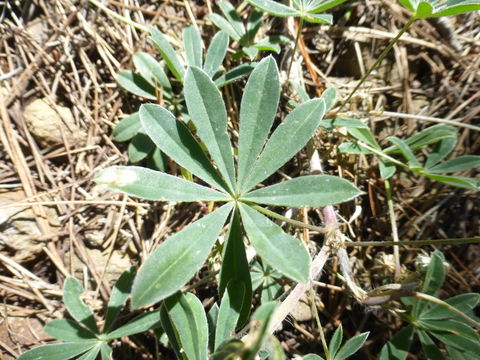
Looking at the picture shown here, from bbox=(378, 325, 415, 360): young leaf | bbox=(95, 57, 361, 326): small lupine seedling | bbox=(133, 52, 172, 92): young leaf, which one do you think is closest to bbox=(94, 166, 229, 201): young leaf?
bbox=(95, 57, 361, 326): small lupine seedling

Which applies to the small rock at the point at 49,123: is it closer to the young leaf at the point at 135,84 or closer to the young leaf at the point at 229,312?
the young leaf at the point at 135,84

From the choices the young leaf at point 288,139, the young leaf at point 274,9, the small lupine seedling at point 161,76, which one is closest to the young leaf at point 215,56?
the small lupine seedling at point 161,76

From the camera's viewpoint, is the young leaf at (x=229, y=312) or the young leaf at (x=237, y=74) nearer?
the young leaf at (x=229, y=312)

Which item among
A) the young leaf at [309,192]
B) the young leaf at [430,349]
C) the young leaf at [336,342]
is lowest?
the young leaf at [430,349]

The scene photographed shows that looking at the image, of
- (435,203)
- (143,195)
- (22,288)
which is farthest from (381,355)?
(22,288)

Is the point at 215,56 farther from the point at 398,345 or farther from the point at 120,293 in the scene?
the point at 398,345

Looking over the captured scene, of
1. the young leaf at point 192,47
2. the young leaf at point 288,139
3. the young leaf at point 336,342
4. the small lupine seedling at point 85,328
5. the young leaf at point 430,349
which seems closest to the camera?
the young leaf at point 288,139

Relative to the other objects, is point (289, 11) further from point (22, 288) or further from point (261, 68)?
point (22, 288)
